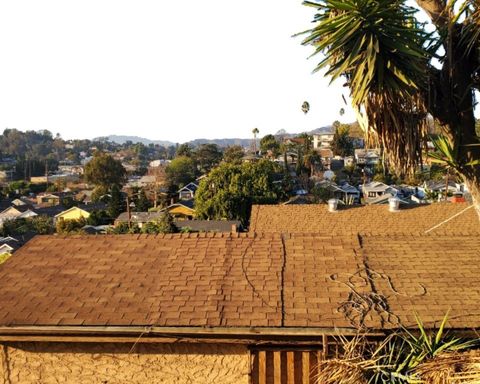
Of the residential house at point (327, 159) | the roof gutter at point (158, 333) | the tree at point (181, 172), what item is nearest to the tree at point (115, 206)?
the tree at point (181, 172)

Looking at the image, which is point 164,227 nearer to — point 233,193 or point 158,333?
point 233,193

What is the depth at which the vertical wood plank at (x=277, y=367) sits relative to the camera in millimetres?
4879

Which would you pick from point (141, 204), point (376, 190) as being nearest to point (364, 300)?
point (141, 204)

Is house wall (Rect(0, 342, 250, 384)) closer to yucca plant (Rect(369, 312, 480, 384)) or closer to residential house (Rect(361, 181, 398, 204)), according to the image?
yucca plant (Rect(369, 312, 480, 384))

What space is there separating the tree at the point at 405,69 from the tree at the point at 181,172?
201 feet

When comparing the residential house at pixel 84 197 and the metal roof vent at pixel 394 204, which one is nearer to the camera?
the metal roof vent at pixel 394 204

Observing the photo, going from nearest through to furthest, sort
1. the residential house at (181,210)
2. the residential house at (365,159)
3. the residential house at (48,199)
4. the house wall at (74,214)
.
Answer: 1. the house wall at (74,214)
2. the residential house at (181,210)
3. the residential house at (48,199)
4. the residential house at (365,159)

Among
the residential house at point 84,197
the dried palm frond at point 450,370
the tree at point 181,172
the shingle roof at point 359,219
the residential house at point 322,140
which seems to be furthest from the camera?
the residential house at point 322,140

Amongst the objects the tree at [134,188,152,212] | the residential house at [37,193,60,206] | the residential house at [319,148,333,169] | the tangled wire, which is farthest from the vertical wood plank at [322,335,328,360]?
the residential house at [319,148,333,169]

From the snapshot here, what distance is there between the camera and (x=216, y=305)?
16.9 feet

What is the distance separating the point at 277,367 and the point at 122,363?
68.1 inches

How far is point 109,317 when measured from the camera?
5.05 metres

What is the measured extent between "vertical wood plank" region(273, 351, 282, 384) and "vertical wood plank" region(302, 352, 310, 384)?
9.8 inches

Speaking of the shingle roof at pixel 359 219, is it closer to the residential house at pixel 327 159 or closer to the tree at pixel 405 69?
the tree at pixel 405 69
